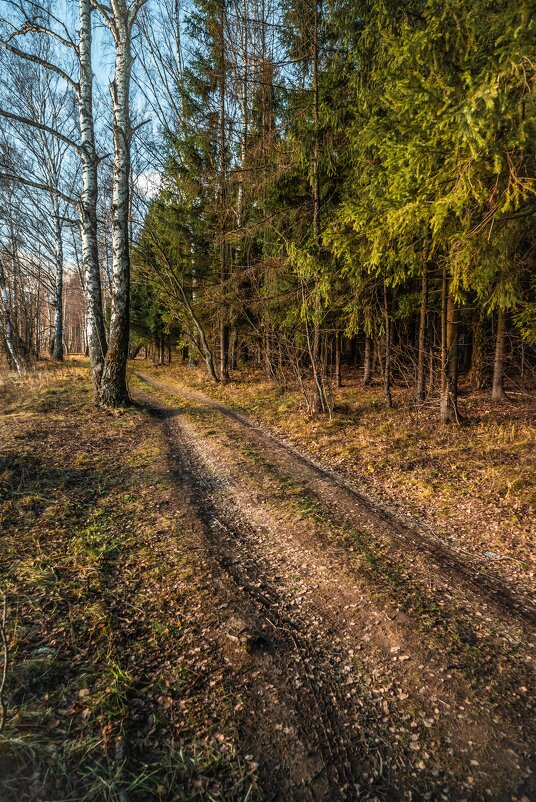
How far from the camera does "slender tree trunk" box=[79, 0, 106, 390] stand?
884 cm

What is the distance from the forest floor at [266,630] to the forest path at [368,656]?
Result: 12 mm

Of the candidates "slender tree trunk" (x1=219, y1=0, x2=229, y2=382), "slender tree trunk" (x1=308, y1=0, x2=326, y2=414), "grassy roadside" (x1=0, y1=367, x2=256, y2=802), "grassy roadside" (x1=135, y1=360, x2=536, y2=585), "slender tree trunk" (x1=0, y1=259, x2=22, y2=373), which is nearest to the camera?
"grassy roadside" (x1=0, y1=367, x2=256, y2=802)

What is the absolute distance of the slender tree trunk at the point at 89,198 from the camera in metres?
8.84

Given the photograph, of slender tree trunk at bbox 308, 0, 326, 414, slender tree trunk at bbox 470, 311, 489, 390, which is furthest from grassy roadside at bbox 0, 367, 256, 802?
slender tree trunk at bbox 470, 311, 489, 390

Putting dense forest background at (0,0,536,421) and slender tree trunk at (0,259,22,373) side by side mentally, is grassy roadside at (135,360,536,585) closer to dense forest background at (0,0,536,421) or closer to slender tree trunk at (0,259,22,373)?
dense forest background at (0,0,536,421)

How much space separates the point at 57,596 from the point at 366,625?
102 inches

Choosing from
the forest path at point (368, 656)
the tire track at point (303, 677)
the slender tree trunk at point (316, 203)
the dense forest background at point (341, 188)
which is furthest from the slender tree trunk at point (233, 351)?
the tire track at point (303, 677)

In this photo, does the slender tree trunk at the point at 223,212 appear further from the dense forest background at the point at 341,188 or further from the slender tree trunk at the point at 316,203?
the slender tree trunk at the point at 316,203

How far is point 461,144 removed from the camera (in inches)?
171

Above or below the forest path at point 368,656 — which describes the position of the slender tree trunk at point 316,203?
above

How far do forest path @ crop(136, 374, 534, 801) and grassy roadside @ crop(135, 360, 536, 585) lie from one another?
2.14 ft

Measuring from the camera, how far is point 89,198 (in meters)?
9.35

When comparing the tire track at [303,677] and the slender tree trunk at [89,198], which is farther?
the slender tree trunk at [89,198]

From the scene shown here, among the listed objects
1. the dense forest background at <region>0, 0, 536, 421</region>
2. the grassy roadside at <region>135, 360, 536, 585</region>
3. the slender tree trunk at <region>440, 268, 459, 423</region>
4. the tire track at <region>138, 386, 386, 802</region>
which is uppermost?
the dense forest background at <region>0, 0, 536, 421</region>
